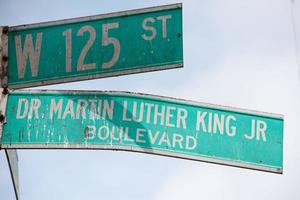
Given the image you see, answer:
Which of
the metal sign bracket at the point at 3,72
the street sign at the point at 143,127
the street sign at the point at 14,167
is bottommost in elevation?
the street sign at the point at 14,167

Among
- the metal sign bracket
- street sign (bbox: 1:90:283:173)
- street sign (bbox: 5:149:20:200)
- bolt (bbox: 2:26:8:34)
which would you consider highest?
bolt (bbox: 2:26:8:34)

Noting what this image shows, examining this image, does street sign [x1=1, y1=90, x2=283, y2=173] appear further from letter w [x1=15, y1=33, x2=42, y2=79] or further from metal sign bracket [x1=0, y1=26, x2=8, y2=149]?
letter w [x1=15, y1=33, x2=42, y2=79]

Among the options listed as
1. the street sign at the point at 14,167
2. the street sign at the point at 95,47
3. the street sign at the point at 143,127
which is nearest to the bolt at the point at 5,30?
the street sign at the point at 95,47

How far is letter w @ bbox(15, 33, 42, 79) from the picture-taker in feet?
9.36

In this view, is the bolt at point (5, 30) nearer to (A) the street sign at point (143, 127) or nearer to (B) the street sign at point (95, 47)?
(B) the street sign at point (95, 47)

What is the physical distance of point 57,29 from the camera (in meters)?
2.93

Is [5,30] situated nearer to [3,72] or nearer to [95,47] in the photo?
[3,72]

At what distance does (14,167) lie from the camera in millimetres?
2934

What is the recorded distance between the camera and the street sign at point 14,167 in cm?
282

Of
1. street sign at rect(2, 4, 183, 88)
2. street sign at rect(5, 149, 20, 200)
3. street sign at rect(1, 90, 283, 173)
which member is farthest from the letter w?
Result: street sign at rect(5, 149, 20, 200)

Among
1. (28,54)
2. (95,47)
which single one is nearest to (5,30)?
(28,54)

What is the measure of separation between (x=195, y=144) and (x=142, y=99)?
455 mm

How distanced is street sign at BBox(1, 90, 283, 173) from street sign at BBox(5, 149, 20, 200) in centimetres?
11

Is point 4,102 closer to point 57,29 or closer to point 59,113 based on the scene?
point 59,113
